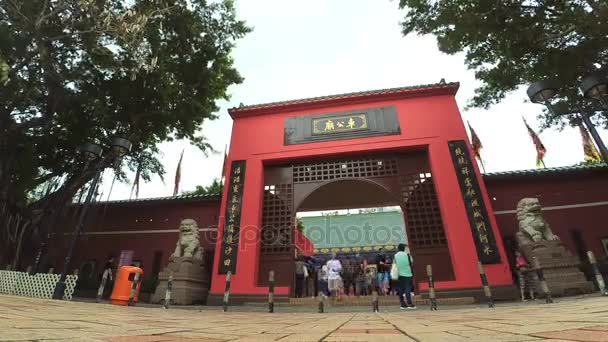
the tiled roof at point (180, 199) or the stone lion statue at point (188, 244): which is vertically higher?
the tiled roof at point (180, 199)

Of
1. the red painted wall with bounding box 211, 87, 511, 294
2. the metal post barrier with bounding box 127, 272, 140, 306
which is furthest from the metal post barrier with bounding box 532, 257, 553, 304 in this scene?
the metal post barrier with bounding box 127, 272, 140, 306

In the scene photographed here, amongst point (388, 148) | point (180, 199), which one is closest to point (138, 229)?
point (180, 199)

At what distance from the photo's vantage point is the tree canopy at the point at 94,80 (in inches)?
310

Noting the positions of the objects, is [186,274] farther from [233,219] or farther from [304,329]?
[304,329]

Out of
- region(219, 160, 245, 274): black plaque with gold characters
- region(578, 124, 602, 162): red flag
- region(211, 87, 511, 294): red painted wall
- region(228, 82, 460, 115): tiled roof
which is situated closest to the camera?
region(211, 87, 511, 294): red painted wall

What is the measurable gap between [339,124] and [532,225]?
6.09m

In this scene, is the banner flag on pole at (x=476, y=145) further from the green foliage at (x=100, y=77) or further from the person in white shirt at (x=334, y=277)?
the green foliage at (x=100, y=77)

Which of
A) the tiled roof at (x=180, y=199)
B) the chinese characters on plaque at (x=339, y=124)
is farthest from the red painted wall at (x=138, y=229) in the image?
the chinese characters on plaque at (x=339, y=124)

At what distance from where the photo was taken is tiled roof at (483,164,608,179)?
31.6ft

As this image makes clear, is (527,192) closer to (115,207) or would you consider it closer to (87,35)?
(87,35)

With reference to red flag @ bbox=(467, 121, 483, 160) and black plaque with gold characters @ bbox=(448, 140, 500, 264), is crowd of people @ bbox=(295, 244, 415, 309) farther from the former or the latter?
red flag @ bbox=(467, 121, 483, 160)

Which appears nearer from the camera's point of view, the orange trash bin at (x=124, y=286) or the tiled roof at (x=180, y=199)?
the orange trash bin at (x=124, y=286)

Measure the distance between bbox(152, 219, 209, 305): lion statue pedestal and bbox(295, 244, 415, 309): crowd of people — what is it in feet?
9.73

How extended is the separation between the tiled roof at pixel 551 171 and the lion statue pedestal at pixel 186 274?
971cm
